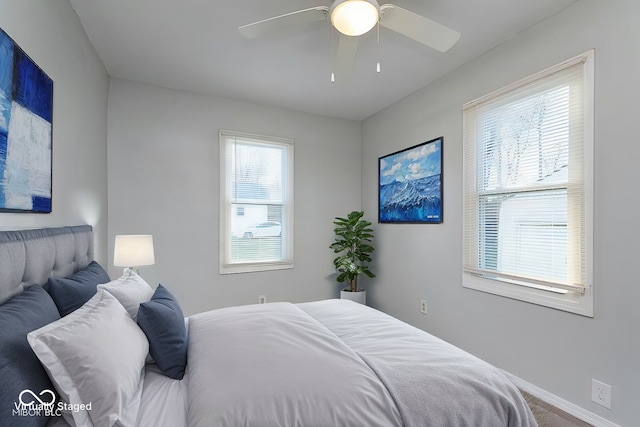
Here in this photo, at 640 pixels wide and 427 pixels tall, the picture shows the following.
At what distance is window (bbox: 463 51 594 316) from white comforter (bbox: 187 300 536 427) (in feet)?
3.63

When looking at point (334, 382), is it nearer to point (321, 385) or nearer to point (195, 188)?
point (321, 385)

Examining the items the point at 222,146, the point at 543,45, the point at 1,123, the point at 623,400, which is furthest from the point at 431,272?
the point at 1,123

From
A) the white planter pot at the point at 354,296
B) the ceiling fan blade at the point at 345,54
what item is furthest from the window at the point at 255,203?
the ceiling fan blade at the point at 345,54

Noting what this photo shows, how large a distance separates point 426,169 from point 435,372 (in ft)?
7.26

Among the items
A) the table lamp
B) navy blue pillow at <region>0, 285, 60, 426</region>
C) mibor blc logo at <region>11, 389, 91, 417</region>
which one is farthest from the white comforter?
the table lamp

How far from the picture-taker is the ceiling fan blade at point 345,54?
69.1 inches

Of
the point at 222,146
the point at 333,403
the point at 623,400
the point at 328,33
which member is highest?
the point at 328,33

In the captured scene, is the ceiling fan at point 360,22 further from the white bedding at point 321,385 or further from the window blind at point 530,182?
the white bedding at point 321,385

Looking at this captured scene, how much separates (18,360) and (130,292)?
0.61m

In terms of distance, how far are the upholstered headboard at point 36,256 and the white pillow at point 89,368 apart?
0.97 ft

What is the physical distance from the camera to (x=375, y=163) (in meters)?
3.88

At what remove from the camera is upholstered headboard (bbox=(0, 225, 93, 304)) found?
3.55 ft

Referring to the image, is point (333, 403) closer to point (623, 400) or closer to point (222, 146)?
point (623, 400)

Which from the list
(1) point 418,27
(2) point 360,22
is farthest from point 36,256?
(1) point 418,27
